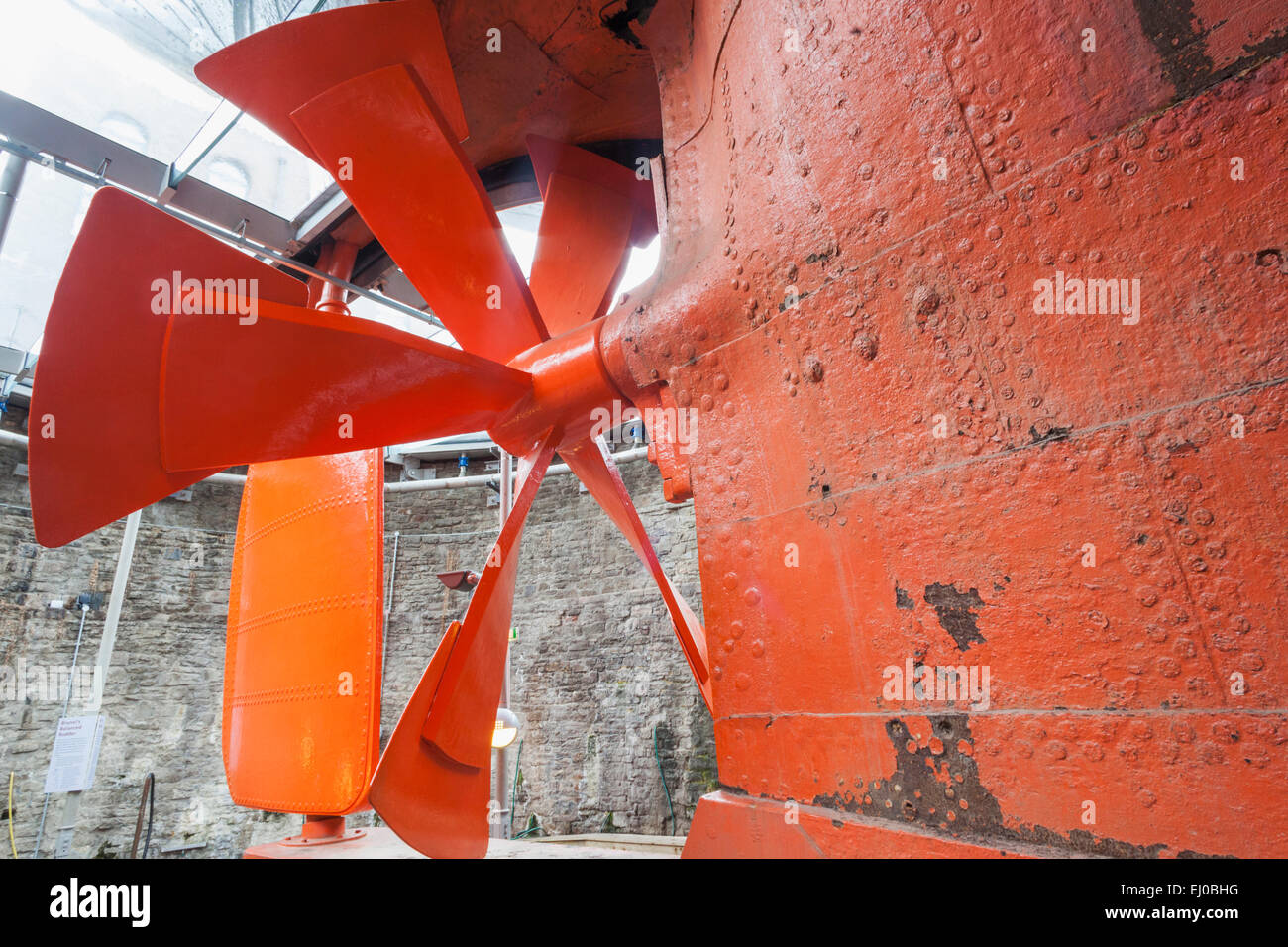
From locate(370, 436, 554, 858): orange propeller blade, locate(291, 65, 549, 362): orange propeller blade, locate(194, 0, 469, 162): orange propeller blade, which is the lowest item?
locate(370, 436, 554, 858): orange propeller blade

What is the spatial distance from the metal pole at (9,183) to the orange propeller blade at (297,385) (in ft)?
12.8

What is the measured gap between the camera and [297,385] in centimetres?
263

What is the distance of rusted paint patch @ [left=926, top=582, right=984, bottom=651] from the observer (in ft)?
5.08

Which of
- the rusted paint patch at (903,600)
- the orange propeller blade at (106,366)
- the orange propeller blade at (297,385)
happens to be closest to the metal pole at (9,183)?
the orange propeller blade at (106,366)

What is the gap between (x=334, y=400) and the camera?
9.01 feet

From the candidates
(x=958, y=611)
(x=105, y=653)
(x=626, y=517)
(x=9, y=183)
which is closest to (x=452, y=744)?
(x=626, y=517)

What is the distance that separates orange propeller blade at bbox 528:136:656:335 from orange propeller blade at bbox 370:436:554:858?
189cm

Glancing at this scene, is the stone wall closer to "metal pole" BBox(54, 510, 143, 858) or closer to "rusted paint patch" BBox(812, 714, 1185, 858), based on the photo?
"metal pole" BBox(54, 510, 143, 858)

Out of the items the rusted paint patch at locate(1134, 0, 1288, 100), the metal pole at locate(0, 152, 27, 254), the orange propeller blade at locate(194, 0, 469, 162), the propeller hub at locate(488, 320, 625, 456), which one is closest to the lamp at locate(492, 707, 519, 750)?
the propeller hub at locate(488, 320, 625, 456)

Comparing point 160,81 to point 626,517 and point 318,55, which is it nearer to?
point 318,55

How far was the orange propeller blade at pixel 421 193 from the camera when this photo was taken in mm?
3207

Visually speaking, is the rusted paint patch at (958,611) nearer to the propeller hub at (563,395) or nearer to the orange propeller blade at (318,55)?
the propeller hub at (563,395)
